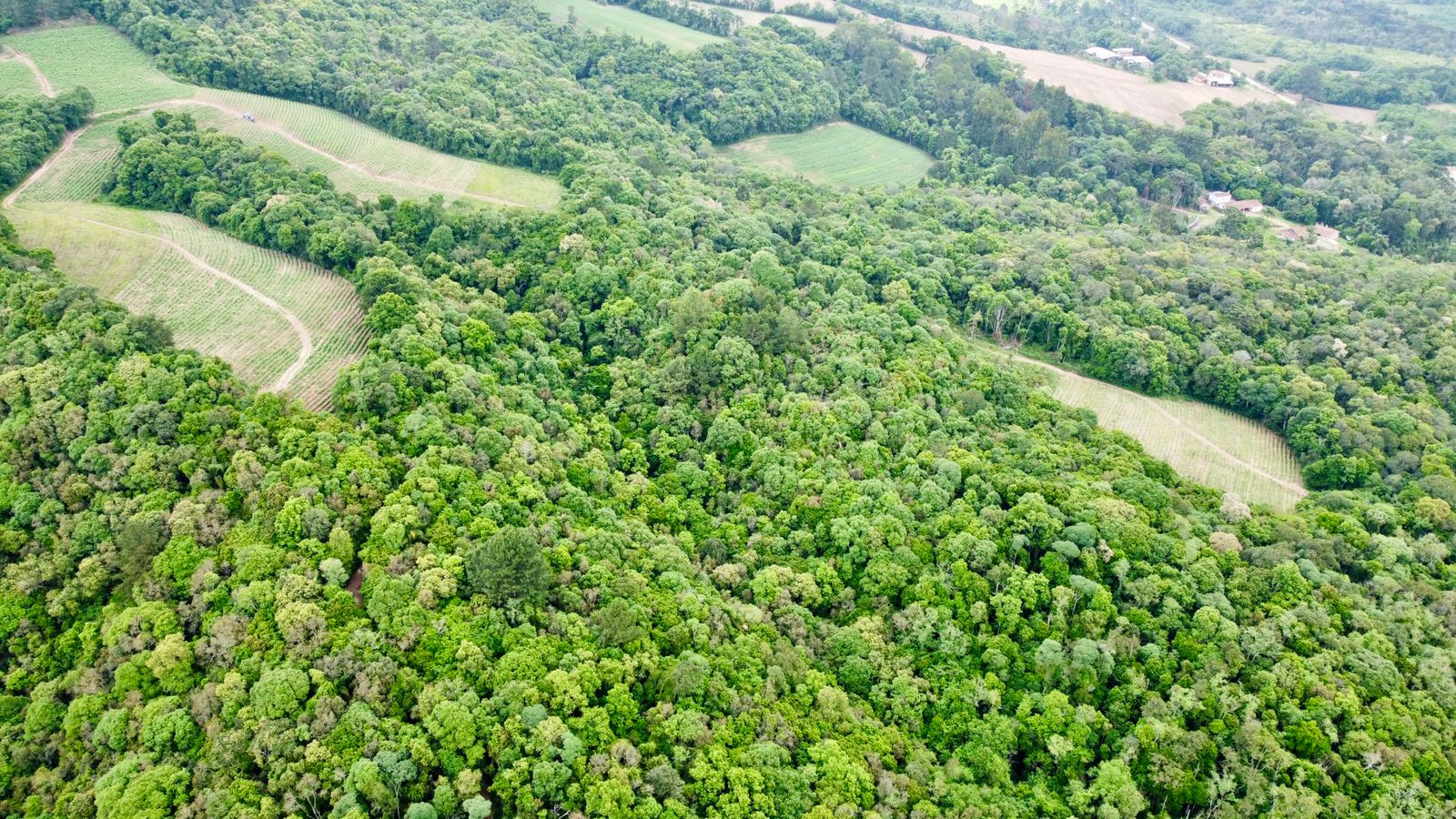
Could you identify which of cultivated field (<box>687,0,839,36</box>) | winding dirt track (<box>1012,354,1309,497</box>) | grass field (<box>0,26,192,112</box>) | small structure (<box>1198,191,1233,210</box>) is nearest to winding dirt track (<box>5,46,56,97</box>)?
grass field (<box>0,26,192,112</box>)

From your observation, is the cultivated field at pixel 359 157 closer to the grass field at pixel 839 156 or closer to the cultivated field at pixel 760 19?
the grass field at pixel 839 156

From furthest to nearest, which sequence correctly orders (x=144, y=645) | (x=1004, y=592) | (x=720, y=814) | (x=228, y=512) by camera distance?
(x=1004, y=592)
(x=228, y=512)
(x=144, y=645)
(x=720, y=814)

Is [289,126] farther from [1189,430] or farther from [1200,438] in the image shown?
[1200,438]

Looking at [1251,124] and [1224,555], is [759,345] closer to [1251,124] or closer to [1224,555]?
[1224,555]

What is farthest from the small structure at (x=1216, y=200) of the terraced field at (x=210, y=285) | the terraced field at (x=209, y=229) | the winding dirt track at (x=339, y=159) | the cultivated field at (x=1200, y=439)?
the terraced field at (x=210, y=285)

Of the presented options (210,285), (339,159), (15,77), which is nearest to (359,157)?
(339,159)

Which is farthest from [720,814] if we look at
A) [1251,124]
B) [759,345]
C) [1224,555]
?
[1251,124]

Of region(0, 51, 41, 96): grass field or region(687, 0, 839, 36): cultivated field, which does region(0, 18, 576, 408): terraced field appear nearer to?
region(0, 51, 41, 96): grass field
